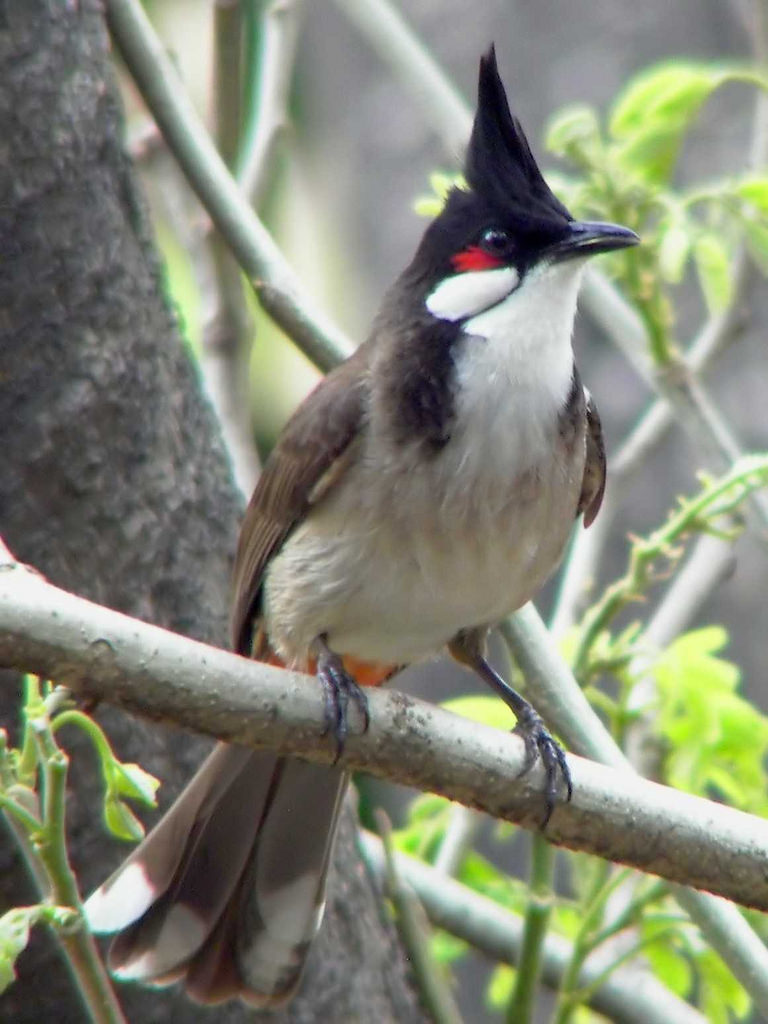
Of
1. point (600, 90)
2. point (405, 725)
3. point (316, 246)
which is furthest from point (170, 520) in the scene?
point (316, 246)

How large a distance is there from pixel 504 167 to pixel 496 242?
0.35ft

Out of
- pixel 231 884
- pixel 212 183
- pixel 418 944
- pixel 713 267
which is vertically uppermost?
pixel 212 183

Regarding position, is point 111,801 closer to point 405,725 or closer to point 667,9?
point 405,725

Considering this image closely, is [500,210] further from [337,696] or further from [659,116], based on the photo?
[337,696]

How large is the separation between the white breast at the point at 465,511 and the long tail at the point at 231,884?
0.21m

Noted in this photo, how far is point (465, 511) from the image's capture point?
2.18 m

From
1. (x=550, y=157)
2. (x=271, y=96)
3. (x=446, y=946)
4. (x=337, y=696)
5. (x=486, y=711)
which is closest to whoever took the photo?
(x=337, y=696)

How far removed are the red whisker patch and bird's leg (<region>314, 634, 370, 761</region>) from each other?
540mm

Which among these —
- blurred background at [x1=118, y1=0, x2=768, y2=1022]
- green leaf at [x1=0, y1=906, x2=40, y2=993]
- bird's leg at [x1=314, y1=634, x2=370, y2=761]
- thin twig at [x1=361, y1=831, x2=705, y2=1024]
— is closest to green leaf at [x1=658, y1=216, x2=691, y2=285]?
bird's leg at [x1=314, y1=634, x2=370, y2=761]

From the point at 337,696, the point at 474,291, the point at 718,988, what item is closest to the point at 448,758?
the point at 337,696

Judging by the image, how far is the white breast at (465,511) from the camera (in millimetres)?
2186

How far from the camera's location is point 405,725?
5.92 ft

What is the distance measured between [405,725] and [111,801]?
1.33 feet

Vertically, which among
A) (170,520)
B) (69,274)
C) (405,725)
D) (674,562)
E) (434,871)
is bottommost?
(434,871)
